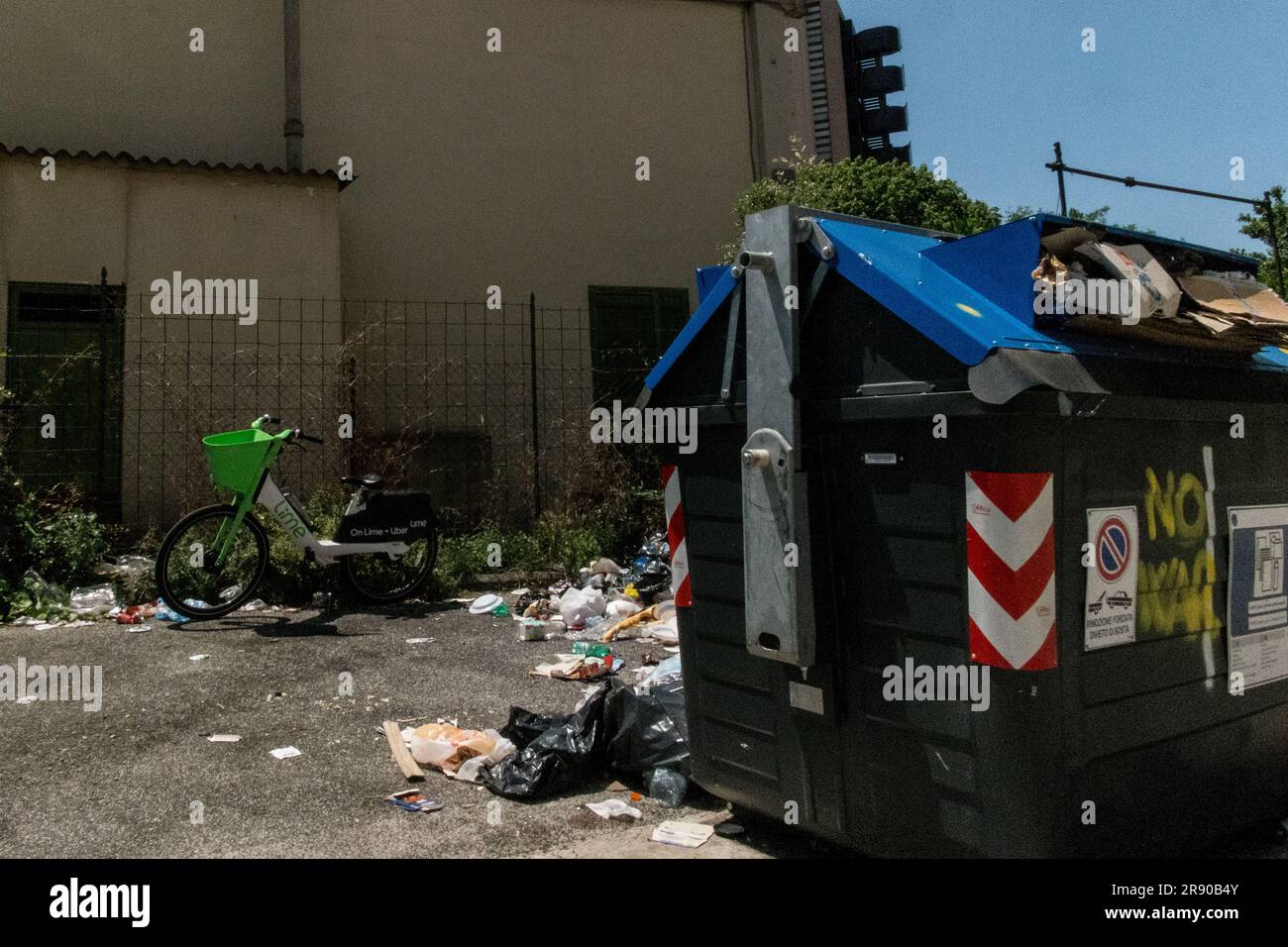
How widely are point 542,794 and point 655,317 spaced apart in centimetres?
833

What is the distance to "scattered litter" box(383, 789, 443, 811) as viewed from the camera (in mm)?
3623

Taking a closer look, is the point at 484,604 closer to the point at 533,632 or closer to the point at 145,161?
the point at 533,632

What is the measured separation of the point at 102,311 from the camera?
8.21 metres

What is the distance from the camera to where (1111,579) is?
8.50 ft

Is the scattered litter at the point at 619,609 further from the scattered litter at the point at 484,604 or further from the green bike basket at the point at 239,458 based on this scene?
the green bike basket at the point at 239,458

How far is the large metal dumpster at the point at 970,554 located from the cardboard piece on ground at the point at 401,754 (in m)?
1.32

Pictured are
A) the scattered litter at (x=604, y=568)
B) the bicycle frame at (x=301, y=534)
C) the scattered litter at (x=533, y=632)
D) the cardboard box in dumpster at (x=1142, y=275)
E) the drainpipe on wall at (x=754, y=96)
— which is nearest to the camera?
the cardboard box in dumpster at (x=1142, y=275)

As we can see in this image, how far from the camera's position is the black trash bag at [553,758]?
375 centimetres

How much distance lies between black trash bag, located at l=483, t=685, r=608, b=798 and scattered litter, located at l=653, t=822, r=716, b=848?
48cm

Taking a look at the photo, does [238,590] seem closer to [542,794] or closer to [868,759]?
[542,794]

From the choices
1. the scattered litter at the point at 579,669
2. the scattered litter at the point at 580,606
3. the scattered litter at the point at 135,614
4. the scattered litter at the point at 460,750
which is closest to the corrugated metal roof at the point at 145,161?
the scattered litter at the point at 135,614

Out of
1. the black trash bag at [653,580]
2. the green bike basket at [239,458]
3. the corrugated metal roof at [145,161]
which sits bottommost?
the black trash bag at [653,580]

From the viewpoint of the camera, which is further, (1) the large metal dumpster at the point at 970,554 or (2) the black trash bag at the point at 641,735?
(2) the black trash bag at the point at 641,735

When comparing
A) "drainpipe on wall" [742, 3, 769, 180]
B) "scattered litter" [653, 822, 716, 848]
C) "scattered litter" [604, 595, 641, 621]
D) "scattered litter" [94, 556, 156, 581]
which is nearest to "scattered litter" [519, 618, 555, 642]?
"scattered litter" [604, 595, 641, 621]
